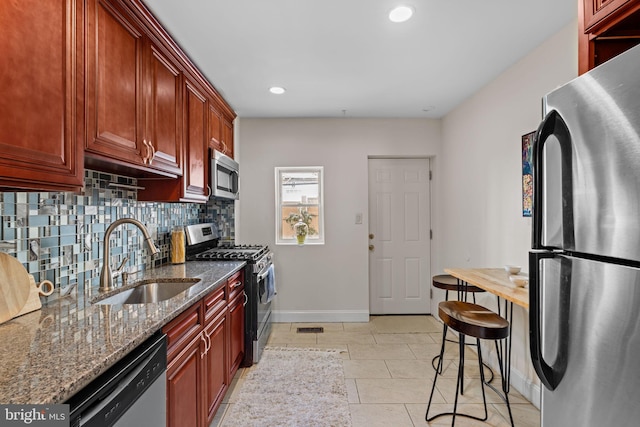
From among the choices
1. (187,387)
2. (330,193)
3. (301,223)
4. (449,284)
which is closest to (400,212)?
(330,193)

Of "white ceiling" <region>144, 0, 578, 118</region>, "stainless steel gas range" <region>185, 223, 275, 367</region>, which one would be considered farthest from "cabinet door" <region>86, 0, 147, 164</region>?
"stainless steel gas range" <region>185, 223, 275, 367</region>

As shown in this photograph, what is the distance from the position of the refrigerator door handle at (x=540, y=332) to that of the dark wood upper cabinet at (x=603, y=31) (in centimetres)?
70

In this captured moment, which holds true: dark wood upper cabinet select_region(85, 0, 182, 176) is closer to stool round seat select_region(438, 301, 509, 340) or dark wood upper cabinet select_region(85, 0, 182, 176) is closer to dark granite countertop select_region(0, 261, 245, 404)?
dark granite countertop select_region(0, 261, 245, 404)

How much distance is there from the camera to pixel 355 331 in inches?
148

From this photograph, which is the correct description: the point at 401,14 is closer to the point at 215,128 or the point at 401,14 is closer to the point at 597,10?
the point at 597,10

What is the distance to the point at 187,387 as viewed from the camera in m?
1.63

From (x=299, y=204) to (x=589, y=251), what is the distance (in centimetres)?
345

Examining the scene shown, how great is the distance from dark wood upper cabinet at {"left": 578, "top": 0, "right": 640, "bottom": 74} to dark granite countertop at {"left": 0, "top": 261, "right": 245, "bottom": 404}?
1.80m

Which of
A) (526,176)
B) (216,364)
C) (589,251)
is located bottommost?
(216,364)

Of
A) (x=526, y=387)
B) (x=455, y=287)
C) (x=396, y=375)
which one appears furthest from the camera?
(x=455, y=287)

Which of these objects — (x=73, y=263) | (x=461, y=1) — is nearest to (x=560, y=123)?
(x=461, y=1)

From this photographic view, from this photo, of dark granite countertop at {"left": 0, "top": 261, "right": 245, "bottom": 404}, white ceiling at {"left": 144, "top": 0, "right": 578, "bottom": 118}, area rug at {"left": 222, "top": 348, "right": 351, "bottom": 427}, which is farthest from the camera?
area rug at {"left": 222, "top": 348, "right": 351, "bottom": 427}

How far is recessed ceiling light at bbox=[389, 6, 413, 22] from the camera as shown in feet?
6.12

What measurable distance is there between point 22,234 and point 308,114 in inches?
119
